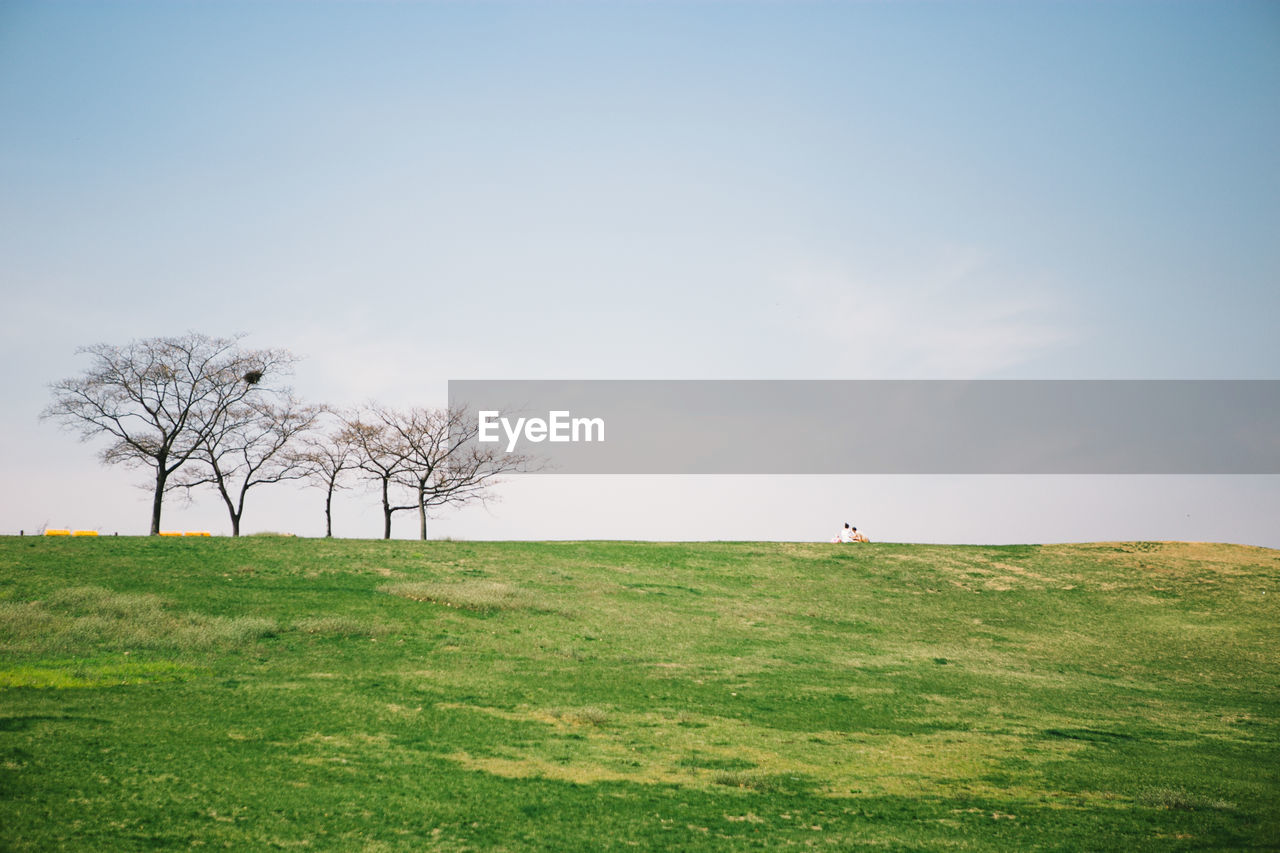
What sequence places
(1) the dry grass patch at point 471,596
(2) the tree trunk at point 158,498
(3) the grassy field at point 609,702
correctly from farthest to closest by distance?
(2) the tree trunk at point 158,498 < (1) the dry grass patch at point 471,596 < (3) the grassy field at point 609,702

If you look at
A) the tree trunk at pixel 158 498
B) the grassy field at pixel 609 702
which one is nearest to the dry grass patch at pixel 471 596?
the grassy field at pixel 609 702

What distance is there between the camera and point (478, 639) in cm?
3058

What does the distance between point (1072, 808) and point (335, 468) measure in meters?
62.0

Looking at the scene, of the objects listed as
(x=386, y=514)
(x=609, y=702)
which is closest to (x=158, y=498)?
(x=386, y=514)

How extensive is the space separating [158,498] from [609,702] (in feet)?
154

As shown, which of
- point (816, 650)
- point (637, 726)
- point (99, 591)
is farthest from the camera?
point (816, 650)

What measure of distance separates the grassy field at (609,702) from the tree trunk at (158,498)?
15.4 metres

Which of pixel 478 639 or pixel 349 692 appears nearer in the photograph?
pixel 349 692

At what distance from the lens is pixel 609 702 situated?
23.6 meters

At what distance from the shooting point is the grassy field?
14.1m

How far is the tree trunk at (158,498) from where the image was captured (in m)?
55.4

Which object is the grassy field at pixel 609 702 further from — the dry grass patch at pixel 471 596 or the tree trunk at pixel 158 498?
the tree trunk at pixel 158 498

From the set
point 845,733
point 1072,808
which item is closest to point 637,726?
point 845,733

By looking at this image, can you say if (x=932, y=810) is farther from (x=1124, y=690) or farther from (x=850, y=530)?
(x=850, y=530)
